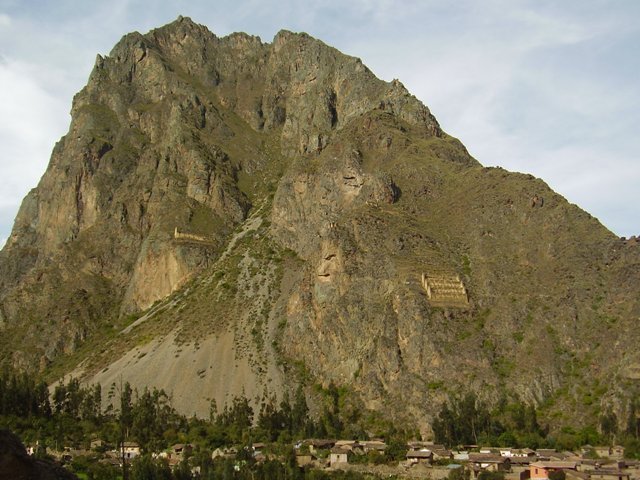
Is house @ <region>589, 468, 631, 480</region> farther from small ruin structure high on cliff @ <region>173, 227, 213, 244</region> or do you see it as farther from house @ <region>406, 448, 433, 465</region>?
small ruin structure high on cliff @ <region>173, 227, 213, 244</region>

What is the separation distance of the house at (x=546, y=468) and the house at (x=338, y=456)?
2375 cm

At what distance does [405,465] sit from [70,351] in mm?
106977

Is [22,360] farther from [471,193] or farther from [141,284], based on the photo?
[471,193]

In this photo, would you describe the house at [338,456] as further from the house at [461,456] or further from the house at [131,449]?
the house at [131,449]

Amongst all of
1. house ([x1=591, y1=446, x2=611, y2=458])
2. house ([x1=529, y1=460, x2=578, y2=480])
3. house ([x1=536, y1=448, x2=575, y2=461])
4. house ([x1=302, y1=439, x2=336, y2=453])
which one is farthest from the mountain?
house ([x1=529, y1=460, x2=578, y2=480])

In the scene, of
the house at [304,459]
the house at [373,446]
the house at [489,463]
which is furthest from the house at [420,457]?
the house at [304,459]

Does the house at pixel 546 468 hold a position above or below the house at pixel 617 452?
below

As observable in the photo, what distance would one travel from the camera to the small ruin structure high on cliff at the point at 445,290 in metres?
137

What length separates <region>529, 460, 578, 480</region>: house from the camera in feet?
303

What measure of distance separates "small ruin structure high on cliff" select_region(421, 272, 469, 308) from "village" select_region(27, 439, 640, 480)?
28812 mm

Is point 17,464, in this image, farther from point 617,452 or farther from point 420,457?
point 617,452

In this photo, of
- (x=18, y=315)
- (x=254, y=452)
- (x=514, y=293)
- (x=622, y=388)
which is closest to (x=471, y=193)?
(x=514, y=293)

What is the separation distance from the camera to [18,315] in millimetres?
197250

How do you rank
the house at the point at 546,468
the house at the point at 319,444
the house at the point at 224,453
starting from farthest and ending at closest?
the house at the point at 319,444 < the house at the point at 224,453 < the house at the point at 546,468
